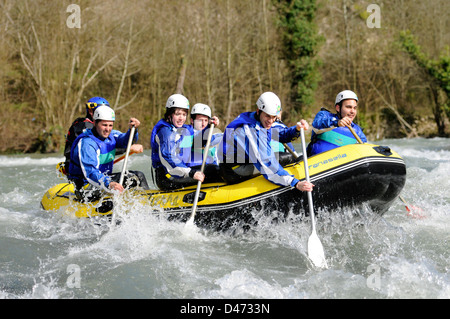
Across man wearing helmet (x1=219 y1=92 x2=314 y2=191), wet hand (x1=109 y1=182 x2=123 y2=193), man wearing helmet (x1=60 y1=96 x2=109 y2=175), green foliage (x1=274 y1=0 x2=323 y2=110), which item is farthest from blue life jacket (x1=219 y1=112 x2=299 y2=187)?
green foliage (x1=274 y1=0 x2=323 y2=110)

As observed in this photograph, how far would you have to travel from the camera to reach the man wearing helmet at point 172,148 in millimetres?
6488

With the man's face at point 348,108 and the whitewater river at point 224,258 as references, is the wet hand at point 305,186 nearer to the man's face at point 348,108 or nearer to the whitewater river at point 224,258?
the whitewater river at point 224,258

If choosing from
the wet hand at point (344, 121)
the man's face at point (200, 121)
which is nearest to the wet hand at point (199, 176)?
the man's face at point (200, 121)

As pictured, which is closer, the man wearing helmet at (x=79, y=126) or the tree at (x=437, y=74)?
the man wearing helmet at (x=79, y=126)

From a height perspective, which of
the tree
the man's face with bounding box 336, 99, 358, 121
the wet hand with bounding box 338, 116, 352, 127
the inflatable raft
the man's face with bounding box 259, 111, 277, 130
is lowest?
the inflatable raft

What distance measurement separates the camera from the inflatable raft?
18.9 ft

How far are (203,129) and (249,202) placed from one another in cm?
147

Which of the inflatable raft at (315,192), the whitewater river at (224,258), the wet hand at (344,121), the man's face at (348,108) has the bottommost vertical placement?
the whitewater river at (224,258)

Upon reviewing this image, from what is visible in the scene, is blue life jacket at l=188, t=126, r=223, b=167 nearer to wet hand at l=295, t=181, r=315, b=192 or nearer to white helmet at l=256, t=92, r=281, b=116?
white helmet at l=256, t=92, r=281, b=116

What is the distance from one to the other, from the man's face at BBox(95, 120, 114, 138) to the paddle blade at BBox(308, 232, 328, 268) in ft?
10.2

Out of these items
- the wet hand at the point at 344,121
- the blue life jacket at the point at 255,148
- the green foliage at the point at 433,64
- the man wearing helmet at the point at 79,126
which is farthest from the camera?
the green foliage at the point at 433,64

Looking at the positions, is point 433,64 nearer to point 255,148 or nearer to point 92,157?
point 255,148

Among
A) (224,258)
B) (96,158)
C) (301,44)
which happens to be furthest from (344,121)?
(301,44)

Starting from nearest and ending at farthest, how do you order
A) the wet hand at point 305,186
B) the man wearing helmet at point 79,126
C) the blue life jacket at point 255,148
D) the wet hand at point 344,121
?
the wet hand at point 305,186 < the blue life jacket at point 255,148 < the wet hand at point 344,121 < the man wearing helmet at point 79,126
